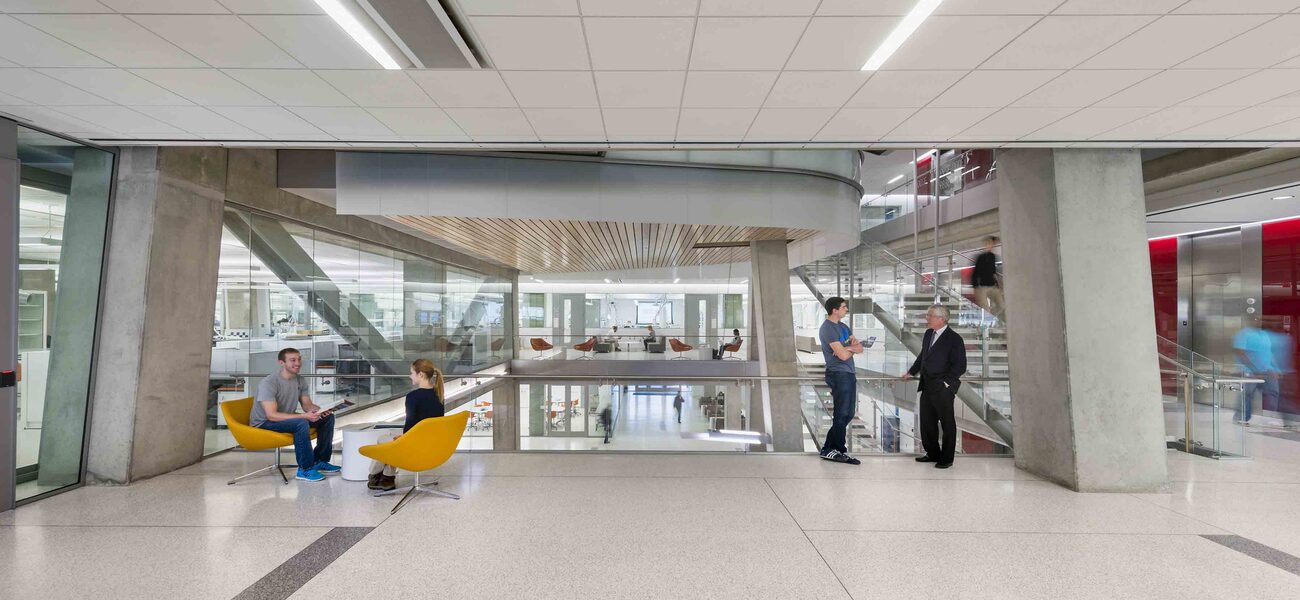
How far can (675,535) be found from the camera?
423 centimetres

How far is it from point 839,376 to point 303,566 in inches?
200

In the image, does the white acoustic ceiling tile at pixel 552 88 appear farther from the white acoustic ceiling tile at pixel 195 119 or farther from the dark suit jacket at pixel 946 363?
the dark suit jacket at pixel 946 363

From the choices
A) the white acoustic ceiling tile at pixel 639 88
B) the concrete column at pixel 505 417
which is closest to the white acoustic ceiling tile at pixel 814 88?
the white acoustic ceiling tile at pixel 639 88

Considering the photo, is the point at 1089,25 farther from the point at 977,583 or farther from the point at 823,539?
the point at 823,539

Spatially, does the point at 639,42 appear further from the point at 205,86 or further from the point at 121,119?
the point at 121,119

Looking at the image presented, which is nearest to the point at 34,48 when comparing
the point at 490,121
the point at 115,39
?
the point at 115,39

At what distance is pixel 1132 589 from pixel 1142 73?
3.26m

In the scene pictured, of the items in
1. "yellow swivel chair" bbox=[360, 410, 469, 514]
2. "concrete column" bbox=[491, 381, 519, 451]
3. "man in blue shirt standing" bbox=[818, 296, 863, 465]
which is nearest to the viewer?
"yellow swivel chair" bbox=[360, 410, 469, 514]

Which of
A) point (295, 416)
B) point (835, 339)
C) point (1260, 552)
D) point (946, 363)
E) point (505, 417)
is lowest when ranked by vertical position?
point (1260, 552)

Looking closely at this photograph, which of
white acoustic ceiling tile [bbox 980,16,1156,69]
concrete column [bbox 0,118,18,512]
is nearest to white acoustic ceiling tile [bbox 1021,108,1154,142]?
white acoustic ceiling tile [bbox 980,16,1156,69]

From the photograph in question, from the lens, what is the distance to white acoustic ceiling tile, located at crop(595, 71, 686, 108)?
3.86 metres

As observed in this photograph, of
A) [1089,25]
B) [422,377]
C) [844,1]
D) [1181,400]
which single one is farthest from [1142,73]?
[422,377]

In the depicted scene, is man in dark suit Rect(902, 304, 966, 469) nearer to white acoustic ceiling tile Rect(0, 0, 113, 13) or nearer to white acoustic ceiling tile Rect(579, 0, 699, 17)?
white acoustic ceiling tile Rect(579, 0, 699, 17)

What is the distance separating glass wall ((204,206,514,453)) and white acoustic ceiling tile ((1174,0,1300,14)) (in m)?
8.52
